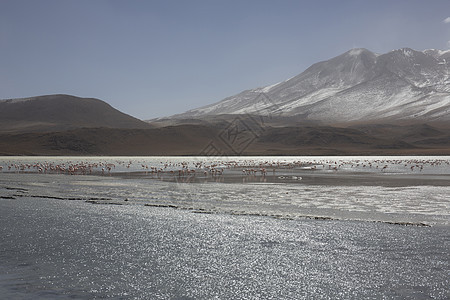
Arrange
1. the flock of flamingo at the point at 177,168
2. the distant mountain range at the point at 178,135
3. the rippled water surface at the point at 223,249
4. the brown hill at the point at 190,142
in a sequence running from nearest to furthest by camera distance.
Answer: the rippled water surface at the point at 223,249 < the flock of flamingo at the point at 177,168 < the distant mountain range at the point at 178,135 < the brown hill at the point at 190,142

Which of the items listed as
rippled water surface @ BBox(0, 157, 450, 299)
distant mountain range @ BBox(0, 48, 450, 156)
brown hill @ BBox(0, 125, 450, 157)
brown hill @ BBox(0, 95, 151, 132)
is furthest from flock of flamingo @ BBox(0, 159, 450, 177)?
brown hill @ BBox(0, 95, 151, 132)

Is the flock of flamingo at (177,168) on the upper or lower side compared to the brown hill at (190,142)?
lower

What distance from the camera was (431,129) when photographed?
490ft

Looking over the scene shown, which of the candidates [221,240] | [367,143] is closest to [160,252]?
[221,240]

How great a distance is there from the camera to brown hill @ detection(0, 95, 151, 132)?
163 m

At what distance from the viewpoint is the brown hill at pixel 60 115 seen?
163 metres

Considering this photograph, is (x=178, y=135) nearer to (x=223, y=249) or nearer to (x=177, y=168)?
(x=177, y=168)

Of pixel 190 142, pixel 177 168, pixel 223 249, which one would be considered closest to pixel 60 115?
pixel 190 142

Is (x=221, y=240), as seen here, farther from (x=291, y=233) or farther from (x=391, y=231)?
(x=391, y=231)

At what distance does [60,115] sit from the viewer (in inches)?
6954

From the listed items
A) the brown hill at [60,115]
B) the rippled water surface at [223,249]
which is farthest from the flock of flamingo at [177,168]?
the brown hill at [60,115]

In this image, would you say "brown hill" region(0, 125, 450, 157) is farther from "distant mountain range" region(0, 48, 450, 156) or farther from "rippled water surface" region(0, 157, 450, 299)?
"rippled water surface" region(0, 157, 450, 299)

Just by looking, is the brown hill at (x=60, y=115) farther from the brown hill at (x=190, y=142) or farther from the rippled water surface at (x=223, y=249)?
the rippled water surface at (x=223, y=249)

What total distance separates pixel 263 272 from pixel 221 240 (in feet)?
8.14
